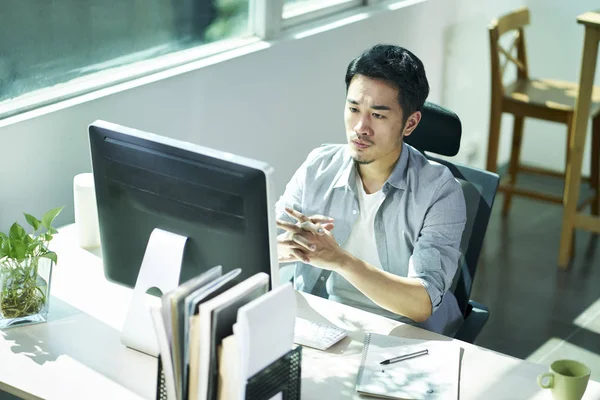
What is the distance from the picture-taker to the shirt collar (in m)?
2.24

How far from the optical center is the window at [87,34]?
2320mm

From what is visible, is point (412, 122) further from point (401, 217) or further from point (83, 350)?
point (83, 350)

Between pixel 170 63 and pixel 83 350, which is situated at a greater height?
pixel 170 63

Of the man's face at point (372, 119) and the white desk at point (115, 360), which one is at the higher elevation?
the man's face at point (372, 119)

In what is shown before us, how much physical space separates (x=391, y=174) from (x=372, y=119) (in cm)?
15

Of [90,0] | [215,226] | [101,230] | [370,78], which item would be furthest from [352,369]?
[90,0]

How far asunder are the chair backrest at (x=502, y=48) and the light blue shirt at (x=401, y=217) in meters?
1.68

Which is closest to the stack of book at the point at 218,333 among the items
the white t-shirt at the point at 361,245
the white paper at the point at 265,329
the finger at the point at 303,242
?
the white paper at the point at 265,329

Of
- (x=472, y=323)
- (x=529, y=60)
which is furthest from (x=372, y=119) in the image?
(x=529, y=60)

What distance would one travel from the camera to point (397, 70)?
2.19 meters

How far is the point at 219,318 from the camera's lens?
4.85 ft

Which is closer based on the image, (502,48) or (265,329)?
(265,329)

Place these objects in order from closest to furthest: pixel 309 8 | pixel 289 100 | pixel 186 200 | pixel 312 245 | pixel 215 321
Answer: pixel 215 321, pixel 186 200, pixel 312 245, pixel 289 100, pixel 309 8

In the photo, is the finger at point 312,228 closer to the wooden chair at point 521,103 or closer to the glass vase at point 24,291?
the glass vase at point 24,291
